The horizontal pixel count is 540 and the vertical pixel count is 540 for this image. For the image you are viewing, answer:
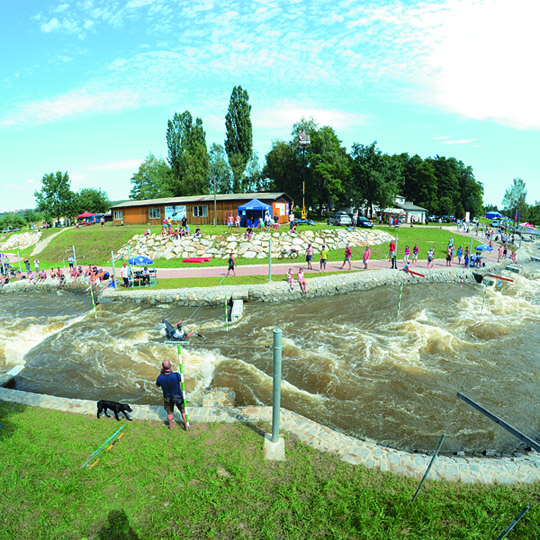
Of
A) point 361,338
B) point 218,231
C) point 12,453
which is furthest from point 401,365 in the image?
point 218,231

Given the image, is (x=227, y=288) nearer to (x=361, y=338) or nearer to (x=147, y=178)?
(x=361, y=338)

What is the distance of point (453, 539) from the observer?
4789mm

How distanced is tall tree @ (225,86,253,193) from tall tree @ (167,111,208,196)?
520cm

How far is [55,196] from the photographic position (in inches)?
2314

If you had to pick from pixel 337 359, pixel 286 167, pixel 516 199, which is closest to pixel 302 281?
pixel 337 359

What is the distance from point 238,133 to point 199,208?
25334mm

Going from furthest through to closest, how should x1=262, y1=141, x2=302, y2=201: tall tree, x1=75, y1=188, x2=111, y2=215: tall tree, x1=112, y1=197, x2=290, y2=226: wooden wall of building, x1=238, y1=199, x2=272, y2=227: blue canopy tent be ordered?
1. x1=75, y1=188, x2=111, y2=215: tall tree
2. x1=262, y1=141, x2=302, y2=201: tall tree
3. x1=112, y1=197, x2=290, y2=226: wooden wall of building
4. x1=238, y1=199, x2=272, y2=227: blue canopy tent

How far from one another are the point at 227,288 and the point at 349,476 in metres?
15.6

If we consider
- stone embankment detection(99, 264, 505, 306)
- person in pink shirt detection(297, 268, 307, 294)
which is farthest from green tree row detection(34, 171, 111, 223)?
person in pink shirt detection(297, 268, 307, 294)

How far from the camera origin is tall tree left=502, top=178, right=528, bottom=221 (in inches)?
3659

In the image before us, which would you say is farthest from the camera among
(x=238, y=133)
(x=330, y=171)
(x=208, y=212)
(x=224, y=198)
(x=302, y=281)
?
(x=238, y=133)

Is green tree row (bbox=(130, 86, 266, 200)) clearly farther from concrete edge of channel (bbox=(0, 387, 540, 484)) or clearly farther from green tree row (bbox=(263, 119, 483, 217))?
concrete edge of channel (bbox=(0, 387, 540, 484))

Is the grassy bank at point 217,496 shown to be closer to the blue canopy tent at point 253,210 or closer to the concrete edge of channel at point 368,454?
the concrete edge of channel at point 368,454

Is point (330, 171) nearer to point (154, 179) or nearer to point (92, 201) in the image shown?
point (154, 179)
